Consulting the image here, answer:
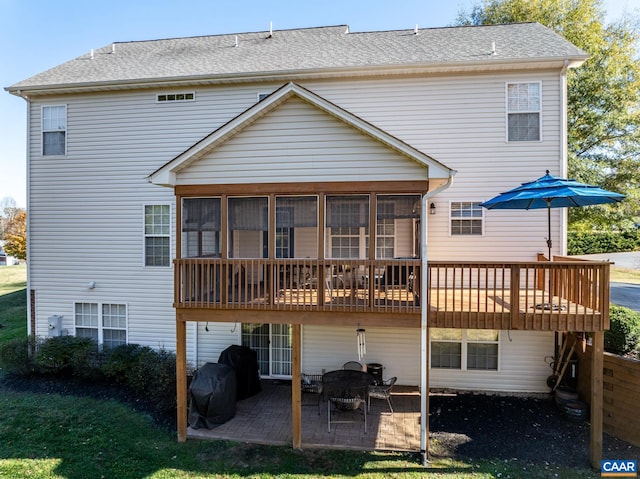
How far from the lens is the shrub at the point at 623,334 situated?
7484mm

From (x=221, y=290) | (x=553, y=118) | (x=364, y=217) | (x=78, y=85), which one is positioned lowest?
(x=221, y=290)

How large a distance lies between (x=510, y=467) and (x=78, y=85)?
14.1 meters

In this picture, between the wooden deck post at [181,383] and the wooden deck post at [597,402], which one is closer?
the wooden deck post at [597,402]

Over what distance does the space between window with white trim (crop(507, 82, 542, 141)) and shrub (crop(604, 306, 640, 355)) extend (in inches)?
185

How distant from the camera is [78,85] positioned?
10.1 m

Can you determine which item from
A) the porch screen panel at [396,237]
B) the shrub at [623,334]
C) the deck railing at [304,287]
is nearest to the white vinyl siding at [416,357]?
the shrub at [623,334]

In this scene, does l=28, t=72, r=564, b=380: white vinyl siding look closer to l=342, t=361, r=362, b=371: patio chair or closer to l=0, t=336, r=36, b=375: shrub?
l=342, t=361, r=362, b=371: patio chair

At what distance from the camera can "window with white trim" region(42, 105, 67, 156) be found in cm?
1062

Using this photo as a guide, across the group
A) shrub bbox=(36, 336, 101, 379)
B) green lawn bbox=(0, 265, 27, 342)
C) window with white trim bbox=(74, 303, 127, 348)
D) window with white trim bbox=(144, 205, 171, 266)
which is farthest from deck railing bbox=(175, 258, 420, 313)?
green lawn bbox=(0, 265, 27, 342)

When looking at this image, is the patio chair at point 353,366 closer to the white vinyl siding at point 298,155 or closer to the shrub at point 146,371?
the shrub at point 146,371

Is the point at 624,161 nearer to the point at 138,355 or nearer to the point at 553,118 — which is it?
the point at 553,118

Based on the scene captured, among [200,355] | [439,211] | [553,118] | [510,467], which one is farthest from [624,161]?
[200,355]

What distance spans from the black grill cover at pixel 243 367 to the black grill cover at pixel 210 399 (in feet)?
2.67

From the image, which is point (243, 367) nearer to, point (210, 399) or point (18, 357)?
point (210, 399)
